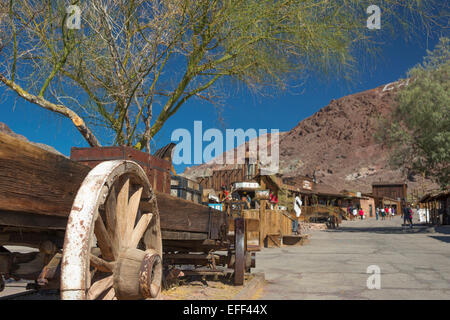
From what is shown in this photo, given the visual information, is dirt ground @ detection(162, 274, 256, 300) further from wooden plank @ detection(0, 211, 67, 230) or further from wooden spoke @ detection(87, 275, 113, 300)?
wooden plank @ detection(0, 211, 67, 230)

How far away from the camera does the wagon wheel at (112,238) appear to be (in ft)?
5.37

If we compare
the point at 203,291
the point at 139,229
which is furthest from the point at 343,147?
the point at 139,229

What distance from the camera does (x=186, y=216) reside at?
3.52 metres

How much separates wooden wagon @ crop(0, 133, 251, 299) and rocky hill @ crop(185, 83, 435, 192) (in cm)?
9997

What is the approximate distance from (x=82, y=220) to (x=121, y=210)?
1.88 ft

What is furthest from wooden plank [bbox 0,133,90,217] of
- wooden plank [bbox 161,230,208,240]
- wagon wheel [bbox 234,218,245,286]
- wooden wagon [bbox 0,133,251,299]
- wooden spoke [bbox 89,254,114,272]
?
wagon wheel [bbox 234,218,245,286]

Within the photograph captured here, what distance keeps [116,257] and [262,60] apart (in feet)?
19.2

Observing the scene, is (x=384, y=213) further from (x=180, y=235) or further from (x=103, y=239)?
(x=103, y=239)

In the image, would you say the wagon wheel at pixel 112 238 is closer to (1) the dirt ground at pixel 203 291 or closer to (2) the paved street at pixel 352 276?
(1) the dirt ground at pixel 203 291

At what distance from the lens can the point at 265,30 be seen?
6.92 m

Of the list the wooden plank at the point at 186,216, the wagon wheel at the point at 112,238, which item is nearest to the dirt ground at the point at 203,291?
the wooden plank at the point at 186,216

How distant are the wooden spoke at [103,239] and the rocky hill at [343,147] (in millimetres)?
100352

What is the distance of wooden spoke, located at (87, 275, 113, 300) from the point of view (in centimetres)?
192
